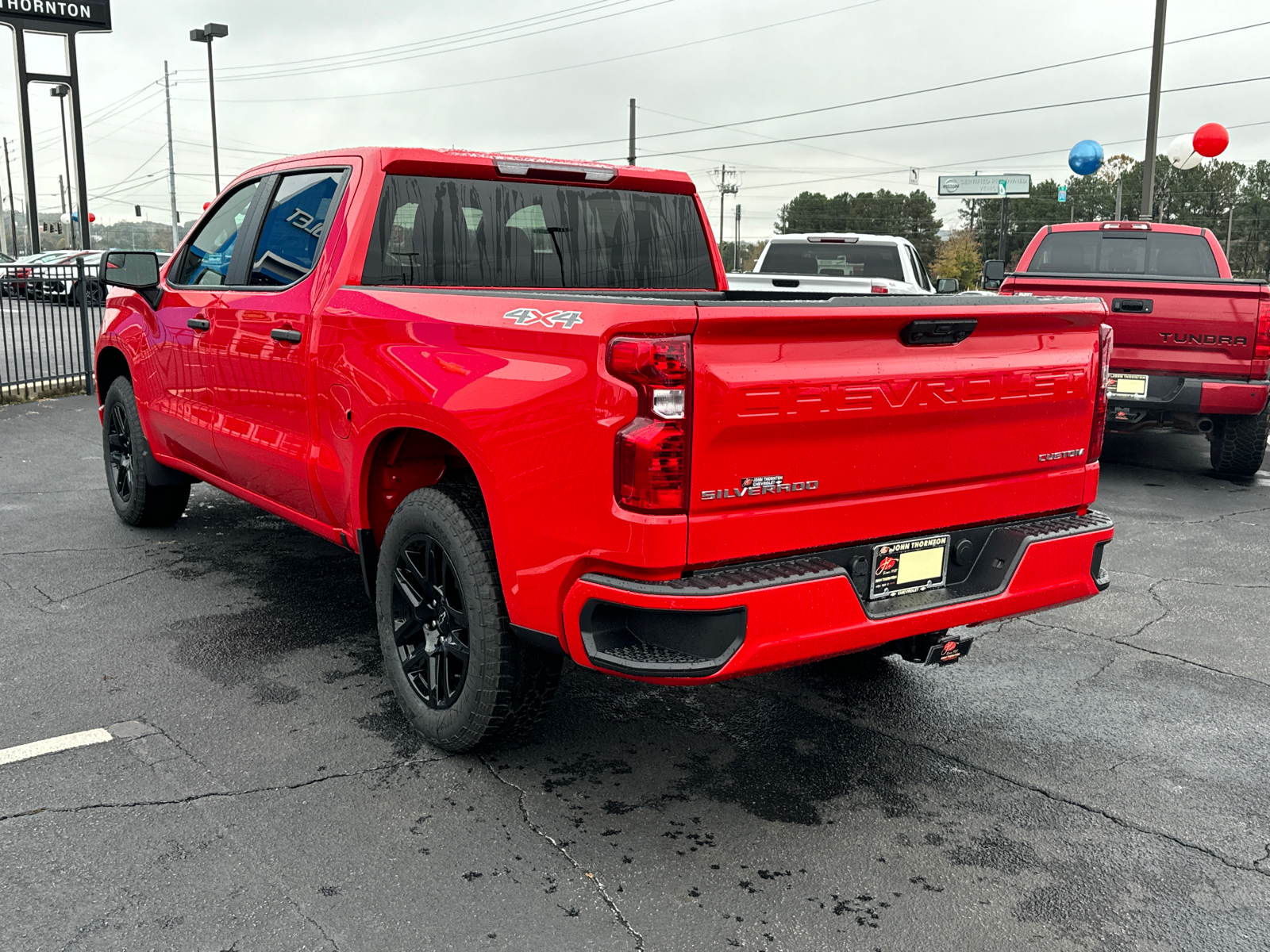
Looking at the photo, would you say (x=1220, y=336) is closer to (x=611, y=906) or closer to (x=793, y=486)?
(x=793, y=486)

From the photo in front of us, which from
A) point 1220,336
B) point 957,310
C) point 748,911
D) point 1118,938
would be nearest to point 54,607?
point 748,911

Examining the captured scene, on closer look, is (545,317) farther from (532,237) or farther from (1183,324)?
(1183,324)

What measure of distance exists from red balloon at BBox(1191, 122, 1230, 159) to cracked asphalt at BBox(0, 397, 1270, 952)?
63.7ft

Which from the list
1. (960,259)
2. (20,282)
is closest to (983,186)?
(20,282)

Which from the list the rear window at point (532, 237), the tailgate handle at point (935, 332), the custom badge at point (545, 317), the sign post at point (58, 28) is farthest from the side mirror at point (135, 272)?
the sign post at point (58, 28)

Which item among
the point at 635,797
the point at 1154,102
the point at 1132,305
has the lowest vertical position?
the point at 635,797

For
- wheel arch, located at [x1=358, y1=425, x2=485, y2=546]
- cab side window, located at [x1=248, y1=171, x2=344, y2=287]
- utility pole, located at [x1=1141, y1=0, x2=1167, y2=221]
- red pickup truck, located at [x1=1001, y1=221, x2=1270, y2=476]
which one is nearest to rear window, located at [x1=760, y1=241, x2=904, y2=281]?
red pickup truck, located at [x1=1001, y1=221, x2=1270, y2=476]

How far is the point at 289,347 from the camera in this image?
4246 mm

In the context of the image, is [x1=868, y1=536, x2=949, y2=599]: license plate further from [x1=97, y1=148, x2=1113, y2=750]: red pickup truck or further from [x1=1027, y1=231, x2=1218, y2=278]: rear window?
[x1=1027, y1=231, x2=1218, y2=278]: rear window

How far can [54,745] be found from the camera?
3607 millimetres

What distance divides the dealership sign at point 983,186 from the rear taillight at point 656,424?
130 ft

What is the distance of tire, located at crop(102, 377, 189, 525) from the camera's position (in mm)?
6145

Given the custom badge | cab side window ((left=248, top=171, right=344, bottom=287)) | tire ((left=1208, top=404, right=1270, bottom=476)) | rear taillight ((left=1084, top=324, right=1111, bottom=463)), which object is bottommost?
tire ((left=1208, top=404, right=1270, bottom=476))

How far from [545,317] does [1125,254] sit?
9.85m
